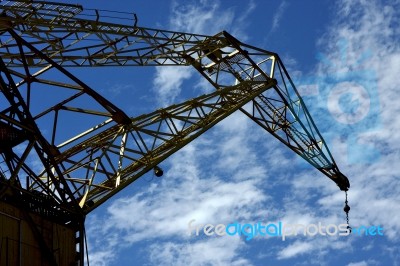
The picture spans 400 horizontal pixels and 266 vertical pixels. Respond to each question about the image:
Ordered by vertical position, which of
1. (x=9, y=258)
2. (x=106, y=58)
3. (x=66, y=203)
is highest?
(x=106, y=58)

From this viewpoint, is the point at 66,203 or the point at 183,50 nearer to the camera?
the point at 66,203

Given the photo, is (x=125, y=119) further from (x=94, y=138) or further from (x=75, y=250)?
(x=75, y=250)

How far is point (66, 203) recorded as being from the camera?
38844 millimetres

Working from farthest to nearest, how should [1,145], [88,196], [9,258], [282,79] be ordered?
1. [282,79]
2. [88,196]
3. [1,145]
4. [9,258]

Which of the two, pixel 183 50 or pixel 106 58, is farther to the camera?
pixel 183 50

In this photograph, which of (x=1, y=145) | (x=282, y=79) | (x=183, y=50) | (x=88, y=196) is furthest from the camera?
(x=282, y=79)


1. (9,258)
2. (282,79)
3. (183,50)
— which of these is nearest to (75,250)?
(9,258)

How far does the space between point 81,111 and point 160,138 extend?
4363 mm

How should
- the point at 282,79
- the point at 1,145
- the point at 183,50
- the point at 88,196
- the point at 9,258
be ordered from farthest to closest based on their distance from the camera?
the point at 282,79 → the point at 183,50 → the point at 88,196 → the point at 1,145 → the point at 9,258

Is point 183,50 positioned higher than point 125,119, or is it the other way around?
point 183,50

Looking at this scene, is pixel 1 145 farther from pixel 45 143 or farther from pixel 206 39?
pixel 206 39

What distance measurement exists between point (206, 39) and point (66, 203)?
43.8 ft

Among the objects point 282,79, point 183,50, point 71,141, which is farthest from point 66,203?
point 282,79

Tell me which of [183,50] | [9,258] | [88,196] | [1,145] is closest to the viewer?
[9,258]
